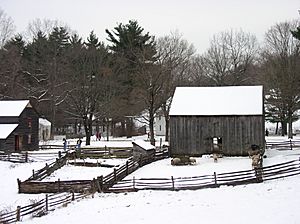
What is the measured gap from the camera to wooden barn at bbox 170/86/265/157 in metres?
36.2

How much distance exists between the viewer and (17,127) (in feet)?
153

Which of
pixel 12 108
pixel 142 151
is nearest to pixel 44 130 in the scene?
pixel 12 108

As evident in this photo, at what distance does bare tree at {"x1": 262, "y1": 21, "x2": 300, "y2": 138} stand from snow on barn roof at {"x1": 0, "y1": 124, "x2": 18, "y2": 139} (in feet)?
105

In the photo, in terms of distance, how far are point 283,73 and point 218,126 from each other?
21.5 metres

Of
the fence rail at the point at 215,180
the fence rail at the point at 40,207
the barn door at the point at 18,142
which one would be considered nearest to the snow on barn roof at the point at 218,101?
the fence rail at the point at 215,180

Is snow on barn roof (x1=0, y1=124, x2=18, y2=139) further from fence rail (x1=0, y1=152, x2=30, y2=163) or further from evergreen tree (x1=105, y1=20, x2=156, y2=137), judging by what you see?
evergreen tree (x1=105, y1=20, x2=156, y2=137)

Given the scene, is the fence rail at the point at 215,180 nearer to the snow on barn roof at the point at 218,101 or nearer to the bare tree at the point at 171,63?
the snow on barn roof at the point at 218,101

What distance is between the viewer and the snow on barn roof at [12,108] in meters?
47.2

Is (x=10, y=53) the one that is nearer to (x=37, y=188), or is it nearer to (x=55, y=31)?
(x=55, y=31)

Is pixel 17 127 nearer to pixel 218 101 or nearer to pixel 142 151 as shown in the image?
pixel 142 151

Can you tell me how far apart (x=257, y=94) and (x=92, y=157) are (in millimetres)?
16056

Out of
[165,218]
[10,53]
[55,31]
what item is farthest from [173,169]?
[55,31]

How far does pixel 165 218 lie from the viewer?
62.6ft

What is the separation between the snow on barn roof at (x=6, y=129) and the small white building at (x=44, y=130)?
16393 mm
